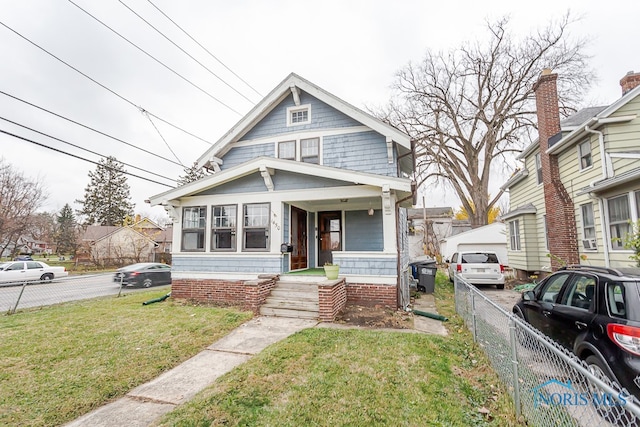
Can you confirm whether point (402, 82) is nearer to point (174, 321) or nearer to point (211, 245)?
point (211, 245)

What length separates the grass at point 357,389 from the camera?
298 cm

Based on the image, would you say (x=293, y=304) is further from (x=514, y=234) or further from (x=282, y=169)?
(x=514, y=234)

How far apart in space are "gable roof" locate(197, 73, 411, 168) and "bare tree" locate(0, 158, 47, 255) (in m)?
25.4

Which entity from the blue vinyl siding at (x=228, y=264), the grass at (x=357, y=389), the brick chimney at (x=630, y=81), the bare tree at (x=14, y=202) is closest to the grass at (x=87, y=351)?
the blue vinyl siding at (x=228, y=264)

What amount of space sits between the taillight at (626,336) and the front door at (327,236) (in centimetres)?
818

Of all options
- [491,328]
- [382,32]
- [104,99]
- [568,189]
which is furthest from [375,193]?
[104,99]

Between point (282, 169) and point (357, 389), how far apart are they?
6.21 m

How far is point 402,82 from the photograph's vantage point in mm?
23297

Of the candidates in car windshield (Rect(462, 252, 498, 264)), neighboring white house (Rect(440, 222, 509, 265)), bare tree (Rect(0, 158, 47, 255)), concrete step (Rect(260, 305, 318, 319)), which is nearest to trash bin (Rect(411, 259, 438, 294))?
car windshield (Rect(462, 252, 498, 264))

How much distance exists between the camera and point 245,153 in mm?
11141

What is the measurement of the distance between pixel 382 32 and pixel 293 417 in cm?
1388

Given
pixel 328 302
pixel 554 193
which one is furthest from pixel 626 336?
pixel 554 193

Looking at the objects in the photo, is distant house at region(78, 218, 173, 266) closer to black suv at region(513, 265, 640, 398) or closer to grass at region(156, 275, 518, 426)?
grass at region(156, 275, 518, 426)

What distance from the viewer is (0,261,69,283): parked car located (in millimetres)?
15625
